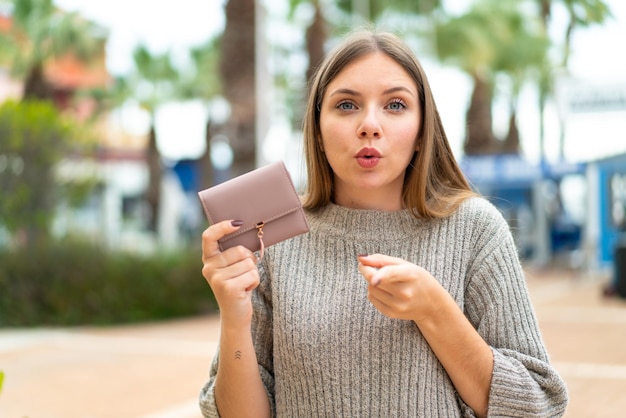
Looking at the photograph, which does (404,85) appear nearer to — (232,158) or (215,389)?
(215,389)

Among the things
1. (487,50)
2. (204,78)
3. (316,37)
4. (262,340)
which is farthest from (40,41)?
(262,340)

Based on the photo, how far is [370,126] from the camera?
183 centimetres

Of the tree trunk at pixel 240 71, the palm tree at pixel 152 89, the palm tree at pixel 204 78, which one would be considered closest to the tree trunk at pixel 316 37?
the tree trunk at pixel 240 71

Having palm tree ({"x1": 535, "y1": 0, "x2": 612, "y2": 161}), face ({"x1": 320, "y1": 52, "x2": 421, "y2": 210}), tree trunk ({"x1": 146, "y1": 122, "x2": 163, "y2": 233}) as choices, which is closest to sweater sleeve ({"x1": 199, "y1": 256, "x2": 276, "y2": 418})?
face ({"x1": 320, "y1": 52, "x2": 421, "y2": 210})

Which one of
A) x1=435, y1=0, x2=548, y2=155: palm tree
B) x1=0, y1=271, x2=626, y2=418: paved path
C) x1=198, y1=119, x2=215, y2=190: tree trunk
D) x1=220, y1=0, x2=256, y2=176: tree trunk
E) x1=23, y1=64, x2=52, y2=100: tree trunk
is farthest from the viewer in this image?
x1=198, y1=119, x2=215, y2=190: tree trunk

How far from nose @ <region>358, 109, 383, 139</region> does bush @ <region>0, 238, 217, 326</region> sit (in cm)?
1100

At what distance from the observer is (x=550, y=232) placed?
2553 cm

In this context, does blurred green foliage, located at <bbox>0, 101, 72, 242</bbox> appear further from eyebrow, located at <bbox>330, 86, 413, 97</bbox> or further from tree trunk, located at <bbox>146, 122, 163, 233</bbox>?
tree trunk, located at <bbox>146, 122, 163, 233</bbox>

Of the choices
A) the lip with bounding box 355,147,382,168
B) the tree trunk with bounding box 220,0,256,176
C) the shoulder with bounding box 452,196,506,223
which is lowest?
the shoulder with bounding box 452,196,506,223

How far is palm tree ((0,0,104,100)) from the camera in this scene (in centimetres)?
2250

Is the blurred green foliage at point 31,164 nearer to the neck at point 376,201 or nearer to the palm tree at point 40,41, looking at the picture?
the palm tree at point 40,41

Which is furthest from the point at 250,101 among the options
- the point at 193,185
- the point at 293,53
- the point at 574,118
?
the point at 293,53

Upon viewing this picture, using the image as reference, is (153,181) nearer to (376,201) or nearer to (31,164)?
(31,164)

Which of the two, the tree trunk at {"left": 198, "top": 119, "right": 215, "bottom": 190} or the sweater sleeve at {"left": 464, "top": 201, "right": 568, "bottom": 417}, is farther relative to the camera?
the tree trunk at {"left": 198, "top": 119, "right": 215, "bottom": 190}
